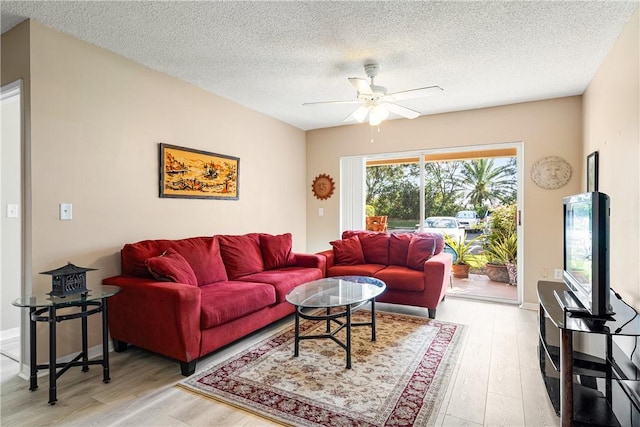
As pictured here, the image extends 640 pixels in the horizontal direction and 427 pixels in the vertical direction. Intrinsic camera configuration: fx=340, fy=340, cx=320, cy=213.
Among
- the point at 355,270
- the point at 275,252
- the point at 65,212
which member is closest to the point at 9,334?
the point at 65,212

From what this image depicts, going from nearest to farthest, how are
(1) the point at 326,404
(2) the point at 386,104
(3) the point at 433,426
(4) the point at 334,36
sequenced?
(3) the point at 433,426 → (1) the point at 326,404 → (4) the point at 334,36 → (2) the point at 386,104

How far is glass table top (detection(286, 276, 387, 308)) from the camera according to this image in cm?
257

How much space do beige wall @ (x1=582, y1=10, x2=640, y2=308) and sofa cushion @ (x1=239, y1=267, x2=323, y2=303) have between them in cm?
256

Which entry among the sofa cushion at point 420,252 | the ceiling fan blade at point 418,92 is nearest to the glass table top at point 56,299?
the ceiling fan blade at point 418,92

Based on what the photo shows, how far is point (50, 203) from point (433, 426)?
9.48 ft

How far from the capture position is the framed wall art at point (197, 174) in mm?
3312

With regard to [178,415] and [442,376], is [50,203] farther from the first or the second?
[442,376]

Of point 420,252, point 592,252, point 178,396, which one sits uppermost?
point 592,252

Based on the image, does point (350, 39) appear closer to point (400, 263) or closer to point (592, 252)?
point (592, 252)

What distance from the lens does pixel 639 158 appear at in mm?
2104

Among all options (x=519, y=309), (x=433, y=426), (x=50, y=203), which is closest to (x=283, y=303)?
(x=433, y=426)

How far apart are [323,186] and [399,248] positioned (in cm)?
181

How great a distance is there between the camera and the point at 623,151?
7.89ft

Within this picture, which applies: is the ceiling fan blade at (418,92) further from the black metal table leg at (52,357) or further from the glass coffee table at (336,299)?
the black metal table leg at (52,357)
